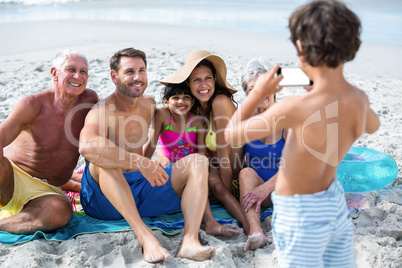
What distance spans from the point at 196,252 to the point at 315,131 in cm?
130

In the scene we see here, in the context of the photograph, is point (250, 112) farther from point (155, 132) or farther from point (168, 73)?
point (168, 73)

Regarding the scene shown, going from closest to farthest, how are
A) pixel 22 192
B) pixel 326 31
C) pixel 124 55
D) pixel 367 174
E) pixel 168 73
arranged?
1. pixel 326 31
2. pixel 22 192
3. pixel 124 55
4. pixel 367 174
5. pixel 168 73

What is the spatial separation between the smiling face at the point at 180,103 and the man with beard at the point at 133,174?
7.5 inches

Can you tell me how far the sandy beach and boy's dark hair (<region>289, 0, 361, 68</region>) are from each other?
5.04 ft

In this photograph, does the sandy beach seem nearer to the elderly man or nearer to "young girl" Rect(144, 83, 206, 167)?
the elderly man

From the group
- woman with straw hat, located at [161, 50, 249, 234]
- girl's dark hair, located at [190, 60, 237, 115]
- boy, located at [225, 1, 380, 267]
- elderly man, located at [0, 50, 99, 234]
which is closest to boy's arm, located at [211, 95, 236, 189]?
woman with straw hat, located at [161, 50, 249, 234]

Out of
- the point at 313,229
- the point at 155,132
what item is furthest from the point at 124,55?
the point at 313,229

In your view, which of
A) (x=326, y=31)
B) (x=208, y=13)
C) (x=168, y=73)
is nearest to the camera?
(x=326, y=31)

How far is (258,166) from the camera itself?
3.58 meters

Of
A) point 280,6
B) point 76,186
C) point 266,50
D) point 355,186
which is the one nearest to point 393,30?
point 266,50

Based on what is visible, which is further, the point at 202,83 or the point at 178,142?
the point at 178,142

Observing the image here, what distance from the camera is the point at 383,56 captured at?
331 inches

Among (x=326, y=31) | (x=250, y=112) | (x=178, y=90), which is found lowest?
(x=178, y=90)

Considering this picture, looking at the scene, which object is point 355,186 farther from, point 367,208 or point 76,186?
point 76,186
